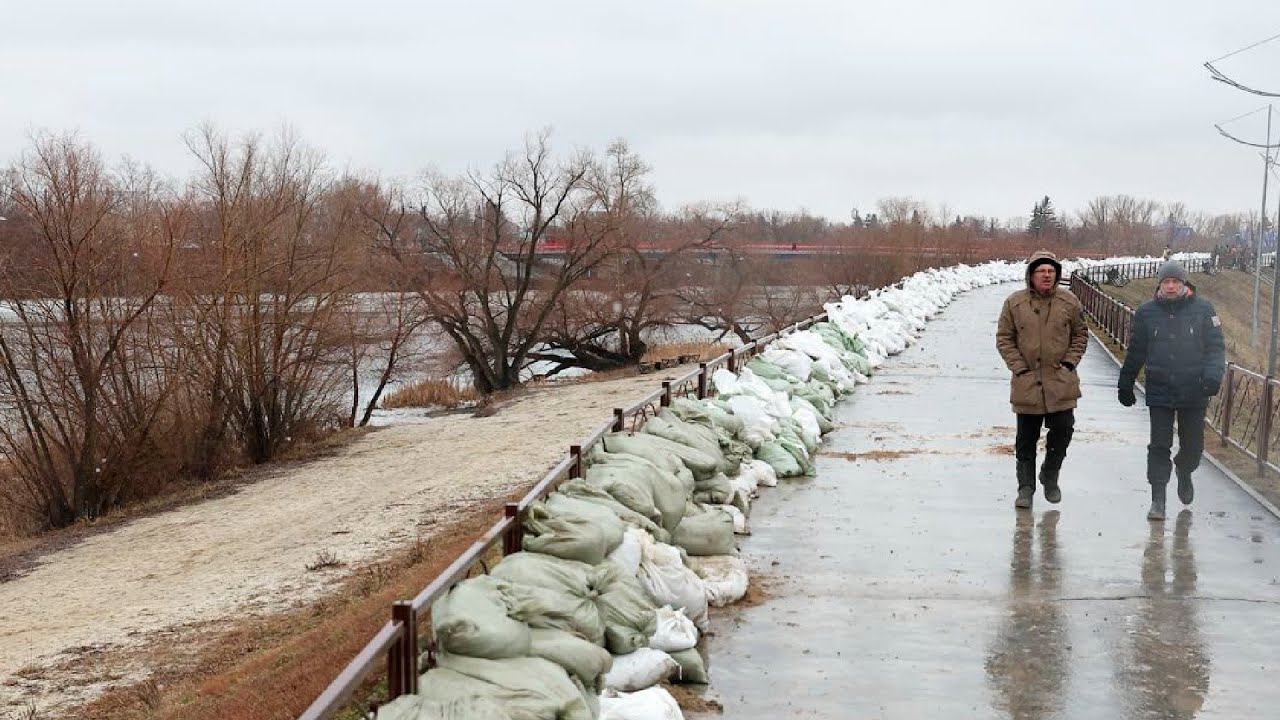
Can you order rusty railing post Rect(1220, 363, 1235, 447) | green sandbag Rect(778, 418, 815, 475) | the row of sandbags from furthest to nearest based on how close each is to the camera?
rusty railing post Rect(1220, 363, 1235, 447) < green sandbag Rect(778, 418, 815, 475) < the row of sandbags

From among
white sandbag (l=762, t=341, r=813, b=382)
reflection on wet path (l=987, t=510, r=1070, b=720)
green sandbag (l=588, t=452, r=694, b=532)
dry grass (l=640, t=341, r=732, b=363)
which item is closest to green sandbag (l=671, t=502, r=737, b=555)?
green sandbag (l=588, t=452, r=694, b=532)

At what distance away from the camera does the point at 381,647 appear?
3.78m

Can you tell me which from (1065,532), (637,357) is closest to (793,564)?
(1065,532)

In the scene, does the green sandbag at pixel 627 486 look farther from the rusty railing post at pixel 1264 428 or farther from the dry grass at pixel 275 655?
the rusty railing post at pixel 1264 428

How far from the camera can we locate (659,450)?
7883mm

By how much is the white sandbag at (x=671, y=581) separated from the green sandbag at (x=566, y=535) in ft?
1.21

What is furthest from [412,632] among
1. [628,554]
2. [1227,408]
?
[1227,408]

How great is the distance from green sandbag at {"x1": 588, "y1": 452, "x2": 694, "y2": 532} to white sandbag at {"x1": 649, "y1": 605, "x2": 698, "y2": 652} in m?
1.15

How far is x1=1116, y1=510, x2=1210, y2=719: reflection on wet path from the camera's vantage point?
5.21 meters

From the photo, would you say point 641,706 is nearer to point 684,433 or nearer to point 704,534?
point 704,534

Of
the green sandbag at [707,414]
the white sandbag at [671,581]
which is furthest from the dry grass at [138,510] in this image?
the white sandbag at [671,581]

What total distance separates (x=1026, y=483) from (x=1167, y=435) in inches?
38.2

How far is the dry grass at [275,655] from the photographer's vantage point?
6898mm

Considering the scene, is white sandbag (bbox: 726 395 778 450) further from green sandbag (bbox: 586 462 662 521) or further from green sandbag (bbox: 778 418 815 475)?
green sandbag (bbox: 586 462 662 521)
